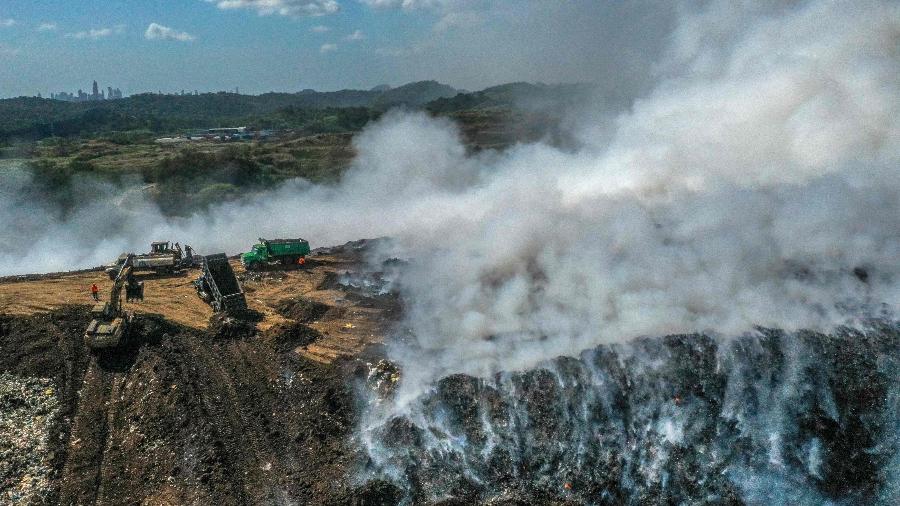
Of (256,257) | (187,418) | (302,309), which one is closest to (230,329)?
(302,309)

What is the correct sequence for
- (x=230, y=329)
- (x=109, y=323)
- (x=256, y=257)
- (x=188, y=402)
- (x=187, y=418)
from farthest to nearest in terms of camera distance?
(x=256, y=257) → (x=230, y=329) → (x=109, y=323) → (x=188, y=402) → (x=187, y=418)

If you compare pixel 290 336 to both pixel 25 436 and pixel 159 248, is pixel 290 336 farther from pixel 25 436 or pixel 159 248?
pixel 159 248

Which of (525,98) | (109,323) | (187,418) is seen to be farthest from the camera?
(525,98)

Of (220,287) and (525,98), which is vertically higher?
(525,98)

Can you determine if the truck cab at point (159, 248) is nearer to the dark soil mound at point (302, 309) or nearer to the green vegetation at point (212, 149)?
the dark soil mound at point (302, 309)

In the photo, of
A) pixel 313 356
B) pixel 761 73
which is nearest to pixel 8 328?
pixel 313 356

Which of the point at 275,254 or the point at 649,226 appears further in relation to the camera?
the point at 275,254

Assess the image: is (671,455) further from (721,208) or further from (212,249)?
(212,249)

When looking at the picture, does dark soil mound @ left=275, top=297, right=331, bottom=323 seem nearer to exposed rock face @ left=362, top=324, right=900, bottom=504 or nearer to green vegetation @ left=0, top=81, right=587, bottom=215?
exposed rock face @ left=362, top=324, right=900, bottom=504
